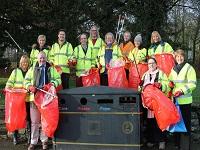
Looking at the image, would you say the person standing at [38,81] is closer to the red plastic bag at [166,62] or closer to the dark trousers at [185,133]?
the red plastic bag at [166,62]

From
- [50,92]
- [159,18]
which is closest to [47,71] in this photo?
[50,92]

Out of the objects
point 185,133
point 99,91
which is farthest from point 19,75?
point 185,133

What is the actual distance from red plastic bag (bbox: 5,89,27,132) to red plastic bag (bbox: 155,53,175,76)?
2.63 m

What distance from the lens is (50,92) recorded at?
810 cm

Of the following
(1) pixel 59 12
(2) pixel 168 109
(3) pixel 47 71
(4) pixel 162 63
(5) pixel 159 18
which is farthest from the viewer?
(5) pixel 159 18

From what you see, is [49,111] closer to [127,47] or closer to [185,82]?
[185,82]

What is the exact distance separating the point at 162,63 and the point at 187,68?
857mm

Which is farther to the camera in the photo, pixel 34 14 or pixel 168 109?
pixel 34 14

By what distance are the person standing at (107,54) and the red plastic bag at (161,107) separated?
159cm

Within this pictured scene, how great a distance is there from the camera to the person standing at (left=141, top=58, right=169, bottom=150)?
27.1ft

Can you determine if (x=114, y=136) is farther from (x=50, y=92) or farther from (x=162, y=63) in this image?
(x=162, y=63)

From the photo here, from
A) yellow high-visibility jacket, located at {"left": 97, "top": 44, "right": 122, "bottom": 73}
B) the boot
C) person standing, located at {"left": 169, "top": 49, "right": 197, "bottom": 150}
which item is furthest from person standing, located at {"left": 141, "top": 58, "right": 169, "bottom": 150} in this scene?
the boot

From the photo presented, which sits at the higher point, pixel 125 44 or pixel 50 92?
pixel 125 44

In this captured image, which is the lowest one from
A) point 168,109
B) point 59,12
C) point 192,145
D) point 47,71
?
point 192,145
